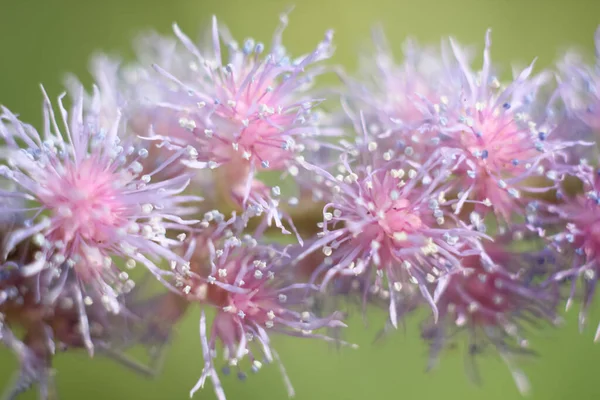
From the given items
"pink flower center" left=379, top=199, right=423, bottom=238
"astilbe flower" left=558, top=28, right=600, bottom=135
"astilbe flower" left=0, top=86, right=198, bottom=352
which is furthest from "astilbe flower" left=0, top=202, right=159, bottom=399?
"astilbe flower" left=558, top=28, right=600, bottom=135

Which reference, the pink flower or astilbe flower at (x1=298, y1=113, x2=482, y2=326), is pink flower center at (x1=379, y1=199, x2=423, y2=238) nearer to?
astilbe flower at (x1=298, y1=113, x2=482, y2=326)

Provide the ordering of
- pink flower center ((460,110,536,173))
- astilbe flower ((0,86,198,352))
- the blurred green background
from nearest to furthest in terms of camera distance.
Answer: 1. astilbe flower ((0,86,198,352))
2. pink flower center ((460,110,536,173))
3. the blurred green background

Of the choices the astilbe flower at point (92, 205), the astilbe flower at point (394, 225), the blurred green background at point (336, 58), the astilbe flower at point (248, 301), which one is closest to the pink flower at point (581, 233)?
the astilbe flower at point (394, 225)

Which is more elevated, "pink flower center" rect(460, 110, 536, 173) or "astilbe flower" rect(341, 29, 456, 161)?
"astilbe flower" rect(341, 29, 456, 161)

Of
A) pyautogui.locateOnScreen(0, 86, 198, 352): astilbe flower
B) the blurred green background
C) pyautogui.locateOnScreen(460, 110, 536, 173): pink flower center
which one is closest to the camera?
pyautogui.locateOnScreen(0, 86, 198, 352): astilbe flower

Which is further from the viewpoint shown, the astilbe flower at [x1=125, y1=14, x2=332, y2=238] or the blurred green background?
the blurred green background

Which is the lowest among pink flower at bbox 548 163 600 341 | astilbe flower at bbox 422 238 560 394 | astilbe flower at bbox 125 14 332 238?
astilbe flower at bbox 422 238 560 394
